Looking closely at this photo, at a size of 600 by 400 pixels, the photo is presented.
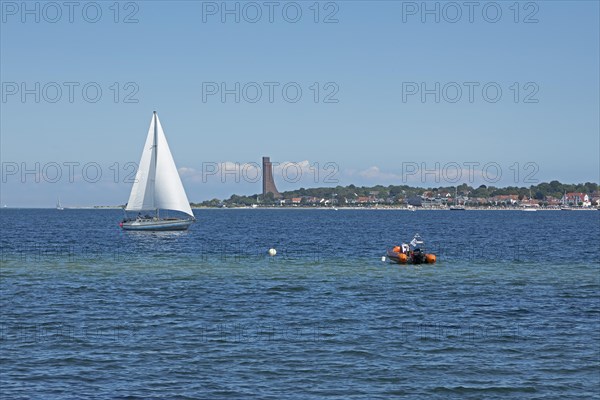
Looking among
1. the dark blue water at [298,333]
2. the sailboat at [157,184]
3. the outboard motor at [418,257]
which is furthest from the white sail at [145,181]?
the outboard motor at [418,257]

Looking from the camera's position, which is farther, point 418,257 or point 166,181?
point 166,181

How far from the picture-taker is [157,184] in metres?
127

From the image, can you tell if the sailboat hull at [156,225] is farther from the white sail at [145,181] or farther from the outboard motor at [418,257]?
the outboard motor at [418,257]

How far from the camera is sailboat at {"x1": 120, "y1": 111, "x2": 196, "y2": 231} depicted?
416 feet

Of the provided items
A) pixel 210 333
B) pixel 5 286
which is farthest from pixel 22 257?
pixel 210 333

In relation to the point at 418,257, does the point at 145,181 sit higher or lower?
higher

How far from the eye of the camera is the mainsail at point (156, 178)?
126938 mm

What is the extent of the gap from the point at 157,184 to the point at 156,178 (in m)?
0.98

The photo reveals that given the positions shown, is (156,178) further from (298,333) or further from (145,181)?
(298,333)

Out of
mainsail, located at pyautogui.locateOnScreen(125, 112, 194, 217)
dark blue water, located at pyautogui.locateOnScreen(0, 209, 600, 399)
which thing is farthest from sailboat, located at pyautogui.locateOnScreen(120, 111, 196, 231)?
dark blue water, located at pyautogui.locateOnScreen(0, 209, 600, 399)

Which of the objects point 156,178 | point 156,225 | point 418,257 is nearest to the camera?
point 418,257

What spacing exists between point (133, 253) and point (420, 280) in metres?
40.7

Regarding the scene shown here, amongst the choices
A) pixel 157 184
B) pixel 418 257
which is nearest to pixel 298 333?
pixel 418 257

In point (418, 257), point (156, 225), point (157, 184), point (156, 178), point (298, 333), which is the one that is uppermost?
point (156, 178)
